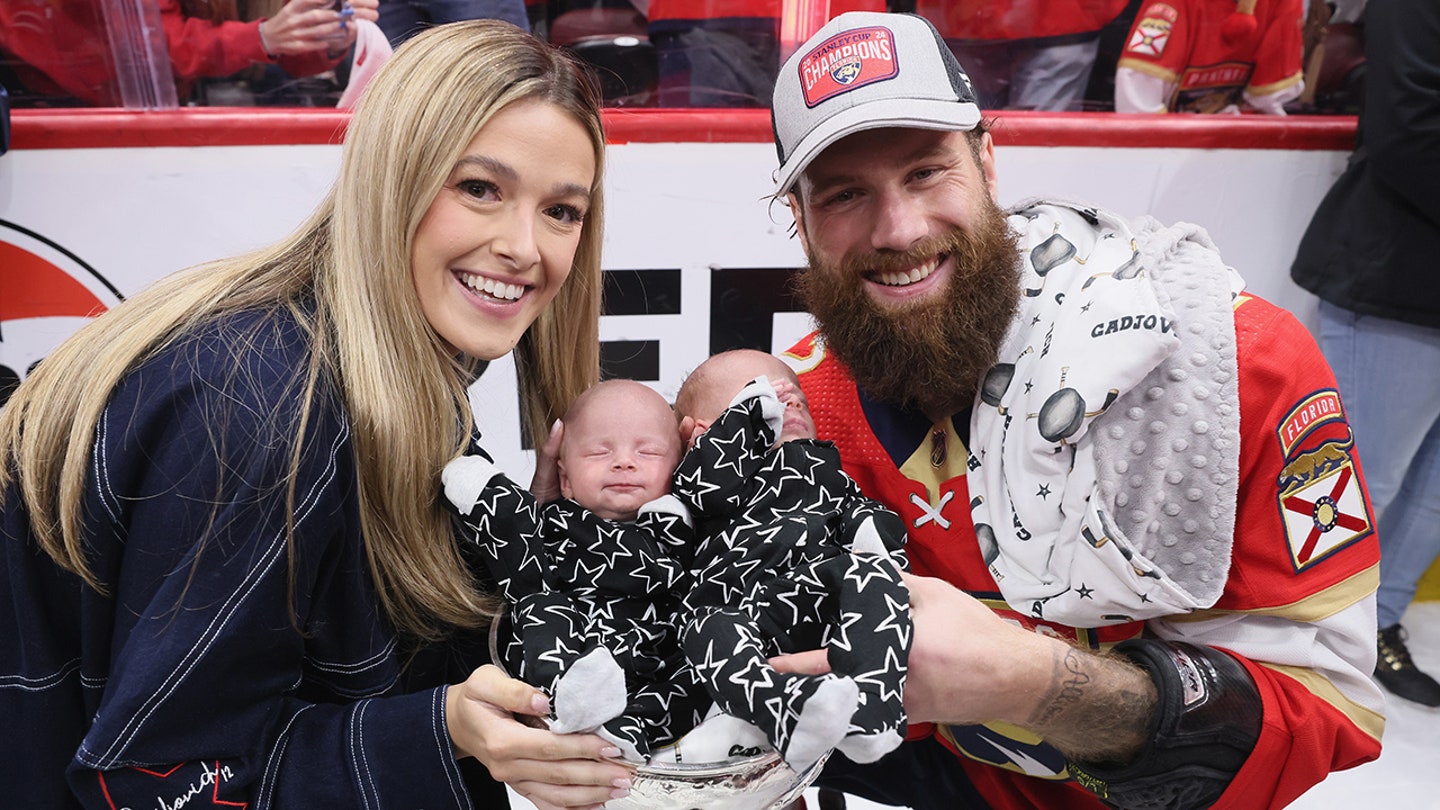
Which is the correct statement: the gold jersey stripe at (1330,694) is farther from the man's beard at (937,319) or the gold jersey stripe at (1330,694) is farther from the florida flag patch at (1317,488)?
the man's beard at (937,319)

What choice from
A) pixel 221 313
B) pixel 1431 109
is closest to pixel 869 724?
pixel 221 313

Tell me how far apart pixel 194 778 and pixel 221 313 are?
582 millimetres

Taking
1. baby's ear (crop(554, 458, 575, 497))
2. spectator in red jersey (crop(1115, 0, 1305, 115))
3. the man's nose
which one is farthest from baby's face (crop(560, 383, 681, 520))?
spectator in red jersey (crop(1115, 0, 1305, 115))

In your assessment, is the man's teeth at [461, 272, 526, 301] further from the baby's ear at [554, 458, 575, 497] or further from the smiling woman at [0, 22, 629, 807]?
the baby's ear at [554, 458, 575, 497]

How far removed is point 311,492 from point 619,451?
0.43 meters

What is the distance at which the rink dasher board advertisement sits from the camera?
2.71 metres

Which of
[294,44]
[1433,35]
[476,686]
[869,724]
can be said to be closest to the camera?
[869,724]

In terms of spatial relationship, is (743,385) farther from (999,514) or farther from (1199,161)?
(1199,161)

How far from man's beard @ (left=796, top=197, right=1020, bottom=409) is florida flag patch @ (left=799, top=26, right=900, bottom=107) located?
261 mm

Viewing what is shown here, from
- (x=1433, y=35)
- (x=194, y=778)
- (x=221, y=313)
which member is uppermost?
(x=1433, y=35)

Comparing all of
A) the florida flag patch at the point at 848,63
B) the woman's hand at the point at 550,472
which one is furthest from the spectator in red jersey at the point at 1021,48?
the woman's hand at the point at 550,472

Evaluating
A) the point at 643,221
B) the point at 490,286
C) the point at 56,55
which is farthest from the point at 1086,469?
the point at 56,55

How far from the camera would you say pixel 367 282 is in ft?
4.50

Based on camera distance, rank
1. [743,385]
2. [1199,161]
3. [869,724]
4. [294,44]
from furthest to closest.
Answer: [1199,161] → [294,44] → [743,385] → [869,724]
